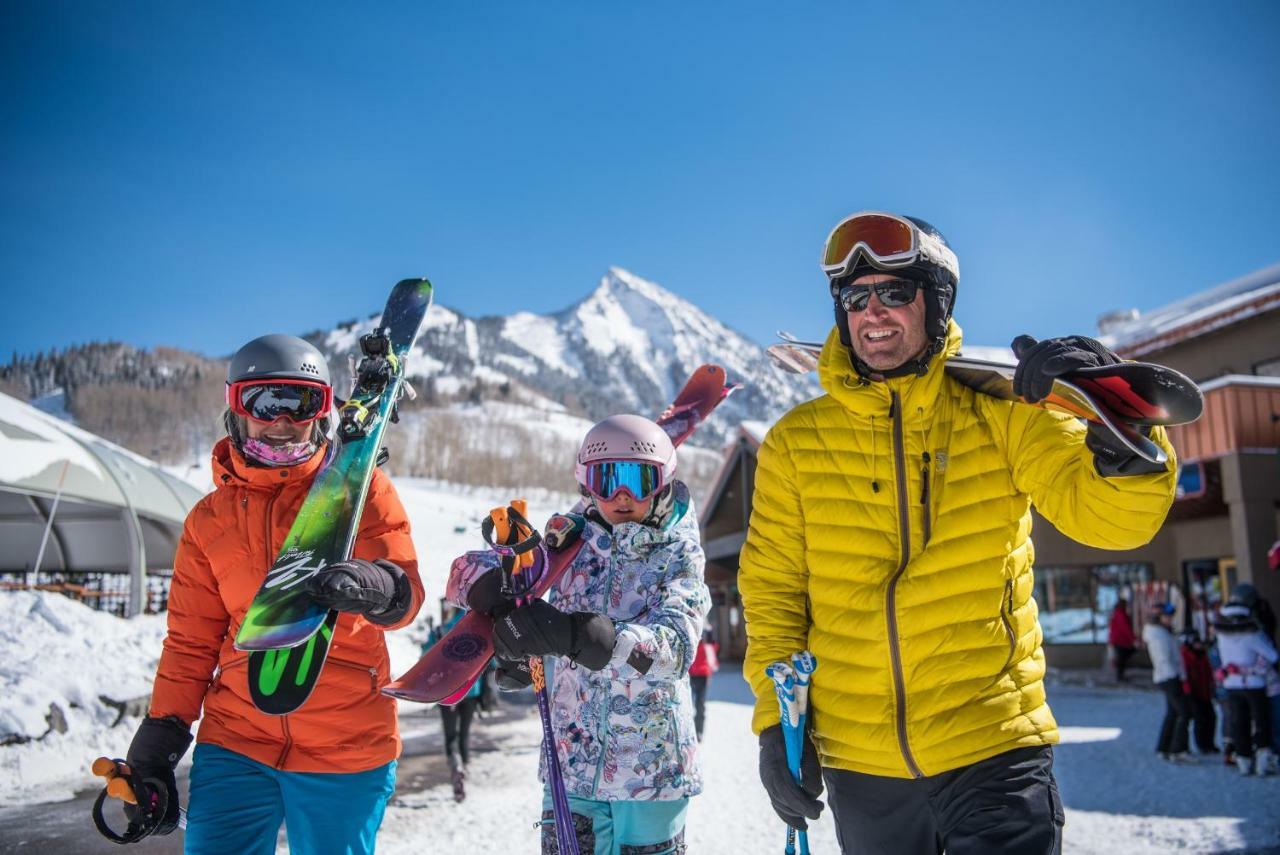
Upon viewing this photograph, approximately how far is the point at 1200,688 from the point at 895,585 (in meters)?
8.93

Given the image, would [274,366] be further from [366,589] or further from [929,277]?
[929,277]

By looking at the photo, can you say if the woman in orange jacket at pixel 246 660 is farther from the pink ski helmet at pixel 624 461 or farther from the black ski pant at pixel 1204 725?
the black ski pant at pixel 1204 725

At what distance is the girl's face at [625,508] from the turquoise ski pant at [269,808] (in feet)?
3.76

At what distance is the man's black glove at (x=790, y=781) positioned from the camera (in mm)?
2229

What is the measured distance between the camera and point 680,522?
2.95m

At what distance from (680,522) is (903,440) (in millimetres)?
940

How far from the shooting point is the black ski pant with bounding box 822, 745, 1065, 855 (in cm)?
196

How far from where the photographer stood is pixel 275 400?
2885 millimetres

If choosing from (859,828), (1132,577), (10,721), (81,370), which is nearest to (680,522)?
(859,828)

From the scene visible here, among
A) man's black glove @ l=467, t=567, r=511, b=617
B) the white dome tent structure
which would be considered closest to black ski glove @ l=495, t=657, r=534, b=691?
man's black glove @ l=467, t=567, r=511, b=617

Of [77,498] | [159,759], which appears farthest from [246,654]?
[77,498]

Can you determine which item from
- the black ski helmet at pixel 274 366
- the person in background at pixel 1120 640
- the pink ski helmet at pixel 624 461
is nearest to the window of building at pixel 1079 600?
the person in background at pixel 1120 640

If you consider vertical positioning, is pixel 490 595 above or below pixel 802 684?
above

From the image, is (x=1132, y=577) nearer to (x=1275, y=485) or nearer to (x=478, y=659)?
(x=1275, y=485)
